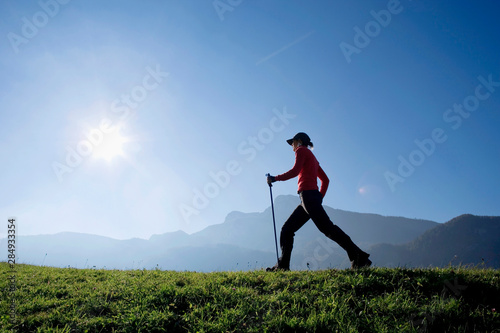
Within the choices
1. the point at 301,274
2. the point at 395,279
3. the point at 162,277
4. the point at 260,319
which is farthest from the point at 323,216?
the point at 162,277

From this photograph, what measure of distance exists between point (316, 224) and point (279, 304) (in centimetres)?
223

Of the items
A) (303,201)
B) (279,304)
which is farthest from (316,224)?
(279,304)

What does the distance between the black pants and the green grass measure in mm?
651

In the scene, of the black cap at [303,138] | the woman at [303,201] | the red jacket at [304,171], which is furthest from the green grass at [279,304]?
the black cap at [303,138]

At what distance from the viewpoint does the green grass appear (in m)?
3.78

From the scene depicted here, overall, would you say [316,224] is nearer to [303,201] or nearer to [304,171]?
[303,201]

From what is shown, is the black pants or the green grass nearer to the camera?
the green grass

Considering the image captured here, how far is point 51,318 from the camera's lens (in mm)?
4426

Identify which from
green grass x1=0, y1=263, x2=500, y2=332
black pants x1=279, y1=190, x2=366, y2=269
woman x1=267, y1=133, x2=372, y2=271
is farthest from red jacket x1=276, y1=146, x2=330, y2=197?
green grass x1=0, y1=263, x2=500, y2=332

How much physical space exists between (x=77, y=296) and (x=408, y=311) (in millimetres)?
6350

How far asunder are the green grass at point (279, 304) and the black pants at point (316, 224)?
651 millimetres

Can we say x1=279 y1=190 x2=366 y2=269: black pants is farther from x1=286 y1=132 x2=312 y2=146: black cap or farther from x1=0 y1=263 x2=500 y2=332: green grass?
x1=286 y1=132 x2=312 y2=146: black cap

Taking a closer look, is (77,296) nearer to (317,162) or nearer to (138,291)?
(138,291)

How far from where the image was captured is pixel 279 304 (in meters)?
4.38
